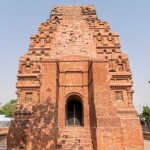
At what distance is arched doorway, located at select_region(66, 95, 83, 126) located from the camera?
10.4m

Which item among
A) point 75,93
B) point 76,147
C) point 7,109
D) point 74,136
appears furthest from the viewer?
point 7,109

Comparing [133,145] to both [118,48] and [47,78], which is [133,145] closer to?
[47,78]

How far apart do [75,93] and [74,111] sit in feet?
3.96

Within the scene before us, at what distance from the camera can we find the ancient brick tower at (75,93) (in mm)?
8188

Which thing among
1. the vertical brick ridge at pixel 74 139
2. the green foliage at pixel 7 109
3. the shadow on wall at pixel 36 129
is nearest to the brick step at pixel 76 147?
the vertical brick ridge at pixel 74 139

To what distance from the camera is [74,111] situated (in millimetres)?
10812

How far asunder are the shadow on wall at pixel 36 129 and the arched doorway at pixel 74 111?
2.18 m

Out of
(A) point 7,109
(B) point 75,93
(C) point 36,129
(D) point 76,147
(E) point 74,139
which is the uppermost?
(A) point 7,109

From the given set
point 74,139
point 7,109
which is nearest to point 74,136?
point 74,139

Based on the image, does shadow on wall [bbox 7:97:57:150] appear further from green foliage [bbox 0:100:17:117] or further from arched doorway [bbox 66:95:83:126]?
green foliage [bbox 0:100:17:117]

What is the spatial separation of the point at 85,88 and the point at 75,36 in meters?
4.27

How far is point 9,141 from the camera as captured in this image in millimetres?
8922

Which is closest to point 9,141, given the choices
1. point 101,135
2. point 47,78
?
point 47,78

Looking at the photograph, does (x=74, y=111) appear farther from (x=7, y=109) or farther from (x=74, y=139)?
(x=7, y=109)
